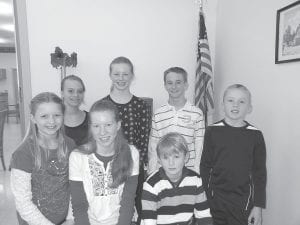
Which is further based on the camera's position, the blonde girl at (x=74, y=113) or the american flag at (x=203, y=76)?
Result: the american flag at (x=203, y=76)

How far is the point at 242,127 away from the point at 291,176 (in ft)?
1.86

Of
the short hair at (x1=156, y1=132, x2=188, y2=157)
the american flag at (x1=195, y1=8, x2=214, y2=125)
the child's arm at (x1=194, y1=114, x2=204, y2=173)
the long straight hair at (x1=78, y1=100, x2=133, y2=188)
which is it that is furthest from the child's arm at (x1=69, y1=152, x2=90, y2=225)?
the american flag at (x1=195, y1=8, x2=214, y2=125)

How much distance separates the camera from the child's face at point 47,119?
1688mm

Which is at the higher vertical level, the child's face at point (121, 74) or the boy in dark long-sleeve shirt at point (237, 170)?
the child's face at point (121, 74)

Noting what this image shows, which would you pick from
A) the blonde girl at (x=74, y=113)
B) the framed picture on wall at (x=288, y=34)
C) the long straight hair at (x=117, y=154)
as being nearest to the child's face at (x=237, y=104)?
the framed picture on wall at (x=288, y=34)

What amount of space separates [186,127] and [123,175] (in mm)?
770

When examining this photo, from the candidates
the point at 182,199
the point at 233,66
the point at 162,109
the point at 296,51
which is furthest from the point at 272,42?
the point at 182,199

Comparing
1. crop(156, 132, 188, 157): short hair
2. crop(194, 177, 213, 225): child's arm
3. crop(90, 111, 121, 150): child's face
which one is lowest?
crop(194, 177, 213, 225): child's arm

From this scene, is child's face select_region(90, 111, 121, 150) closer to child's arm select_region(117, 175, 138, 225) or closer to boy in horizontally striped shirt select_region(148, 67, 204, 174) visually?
child's arm select_region(117, 175, 138, 225)

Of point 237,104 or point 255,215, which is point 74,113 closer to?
point 237,104

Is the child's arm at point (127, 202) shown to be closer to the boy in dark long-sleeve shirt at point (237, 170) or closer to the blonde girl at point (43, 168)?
Result: the blonde girl at point (43, 168)

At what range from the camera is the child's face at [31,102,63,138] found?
1.69 m

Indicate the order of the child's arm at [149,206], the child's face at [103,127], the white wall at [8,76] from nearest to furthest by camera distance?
the child's arm at [149,206], the child's face at [103,127], the white wall at [8,76]

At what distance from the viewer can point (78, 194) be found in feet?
5.24
